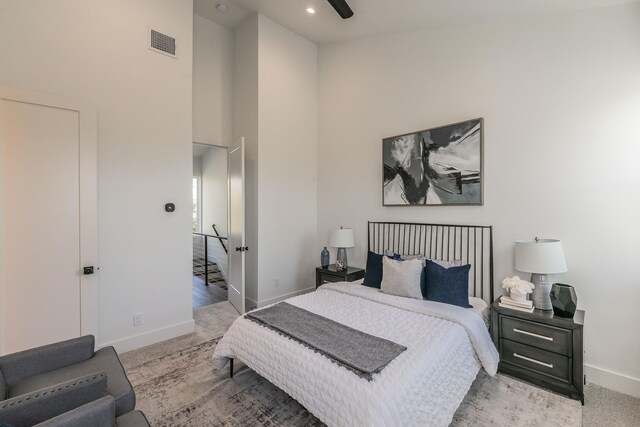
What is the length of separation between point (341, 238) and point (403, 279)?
1.23 metres

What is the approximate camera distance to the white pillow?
2844 millimetres

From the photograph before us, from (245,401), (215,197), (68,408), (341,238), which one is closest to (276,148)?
(341,238)

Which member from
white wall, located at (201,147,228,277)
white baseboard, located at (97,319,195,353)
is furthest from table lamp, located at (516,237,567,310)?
white wall, located at (201,147,228,277)

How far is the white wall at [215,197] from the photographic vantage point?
681 cm

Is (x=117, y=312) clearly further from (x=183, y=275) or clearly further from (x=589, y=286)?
(x=589, y=286)

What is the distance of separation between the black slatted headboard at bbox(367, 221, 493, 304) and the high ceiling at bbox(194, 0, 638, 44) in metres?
2.01

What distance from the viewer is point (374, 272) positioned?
3.30 m

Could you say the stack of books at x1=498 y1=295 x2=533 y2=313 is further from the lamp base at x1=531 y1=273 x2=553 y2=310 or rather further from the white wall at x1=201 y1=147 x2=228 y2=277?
the white wall at x1=201 y1=147 x2=228 y2=277

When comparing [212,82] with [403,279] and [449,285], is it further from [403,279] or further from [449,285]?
[449,285]

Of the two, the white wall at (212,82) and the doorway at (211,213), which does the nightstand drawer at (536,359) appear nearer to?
the white wall at (212,82)

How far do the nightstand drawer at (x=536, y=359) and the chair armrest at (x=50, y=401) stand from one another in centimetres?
287

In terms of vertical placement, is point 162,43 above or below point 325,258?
above

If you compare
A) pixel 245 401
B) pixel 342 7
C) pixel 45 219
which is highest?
pixel 342 7

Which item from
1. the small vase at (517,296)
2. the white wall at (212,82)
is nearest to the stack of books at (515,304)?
the small vase at (517,296)
